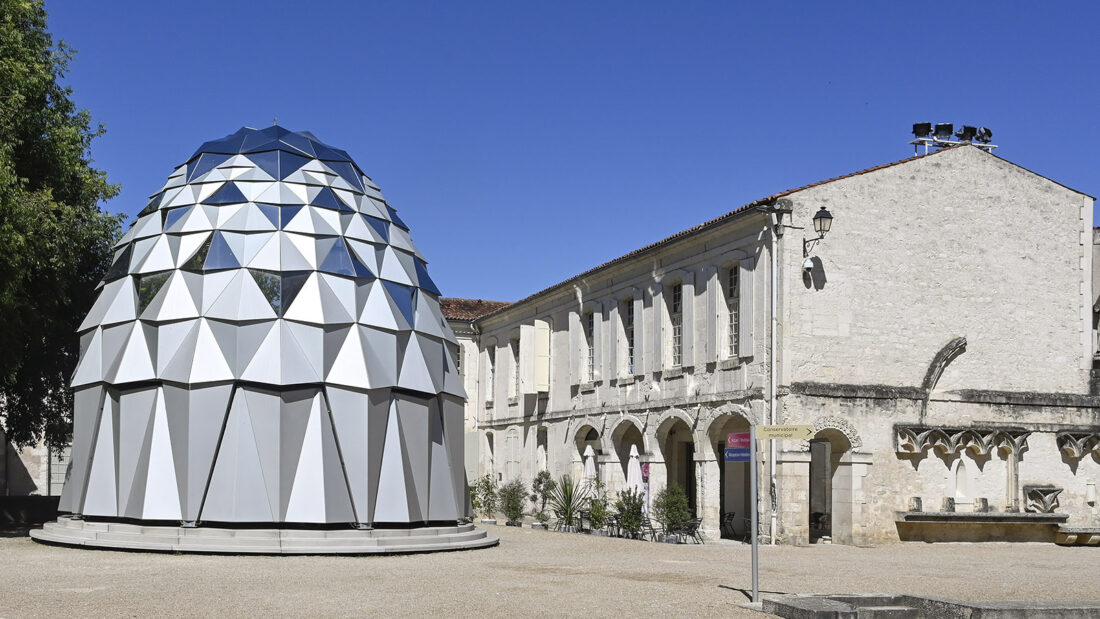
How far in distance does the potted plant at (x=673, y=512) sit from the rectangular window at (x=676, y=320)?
4.02m

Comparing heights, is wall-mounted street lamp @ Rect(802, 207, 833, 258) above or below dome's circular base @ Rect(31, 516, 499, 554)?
above

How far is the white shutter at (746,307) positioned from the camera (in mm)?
26328

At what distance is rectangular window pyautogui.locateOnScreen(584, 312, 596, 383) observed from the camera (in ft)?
116

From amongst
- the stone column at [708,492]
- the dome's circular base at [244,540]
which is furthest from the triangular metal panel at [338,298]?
the stone column at [708,492]

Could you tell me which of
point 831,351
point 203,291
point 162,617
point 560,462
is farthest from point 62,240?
point 560,462

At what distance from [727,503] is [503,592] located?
741 inches

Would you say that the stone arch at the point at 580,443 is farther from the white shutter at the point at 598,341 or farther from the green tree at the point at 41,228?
the green tree at the point at 41,228

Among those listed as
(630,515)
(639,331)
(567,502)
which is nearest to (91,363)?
(630,515)

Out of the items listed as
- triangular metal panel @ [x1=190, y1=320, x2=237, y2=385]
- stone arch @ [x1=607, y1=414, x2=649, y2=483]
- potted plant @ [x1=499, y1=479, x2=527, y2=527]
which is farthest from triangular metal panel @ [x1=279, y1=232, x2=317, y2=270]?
potted plant @ [x1=499, y1=479, x2=527, y2=527]

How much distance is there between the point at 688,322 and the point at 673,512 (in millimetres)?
4938

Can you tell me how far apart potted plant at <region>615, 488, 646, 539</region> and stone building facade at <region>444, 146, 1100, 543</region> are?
1467mm

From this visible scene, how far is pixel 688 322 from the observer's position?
29.2 m

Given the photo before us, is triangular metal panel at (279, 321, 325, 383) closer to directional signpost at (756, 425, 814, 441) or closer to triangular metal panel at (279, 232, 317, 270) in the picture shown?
triangular metal panel at (279, 232, 317, 270)

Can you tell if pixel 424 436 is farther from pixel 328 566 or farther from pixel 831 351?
pixel 831 351
